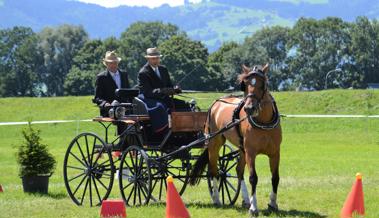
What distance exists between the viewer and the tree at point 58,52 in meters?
102

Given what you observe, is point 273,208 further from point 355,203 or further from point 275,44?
point 275,44

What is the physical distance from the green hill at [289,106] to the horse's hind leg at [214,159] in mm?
27967

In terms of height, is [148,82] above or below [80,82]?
above

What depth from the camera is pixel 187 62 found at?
247 feet

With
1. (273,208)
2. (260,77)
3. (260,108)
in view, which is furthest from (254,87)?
(273,208)

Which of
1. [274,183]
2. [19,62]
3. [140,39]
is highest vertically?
[140,39]

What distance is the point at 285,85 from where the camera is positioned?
3917 inches

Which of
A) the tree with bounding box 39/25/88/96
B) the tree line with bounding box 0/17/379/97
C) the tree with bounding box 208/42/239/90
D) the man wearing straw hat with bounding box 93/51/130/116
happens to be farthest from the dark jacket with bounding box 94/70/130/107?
the tree with bounding box 39/25/88/96

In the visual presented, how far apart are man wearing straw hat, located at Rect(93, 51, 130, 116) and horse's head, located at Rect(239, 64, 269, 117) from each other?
11.2 ft

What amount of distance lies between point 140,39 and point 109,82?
92128 mm

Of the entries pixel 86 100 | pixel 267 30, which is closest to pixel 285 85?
pixel 267 30

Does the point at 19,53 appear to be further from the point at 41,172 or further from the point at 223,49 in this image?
the point at 41,172

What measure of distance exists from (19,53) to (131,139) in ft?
305

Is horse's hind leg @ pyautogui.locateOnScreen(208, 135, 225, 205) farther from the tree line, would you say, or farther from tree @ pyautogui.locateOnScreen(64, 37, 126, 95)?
tree @ pyautogui.locateOnScreen(64, 37, 126, 95)
